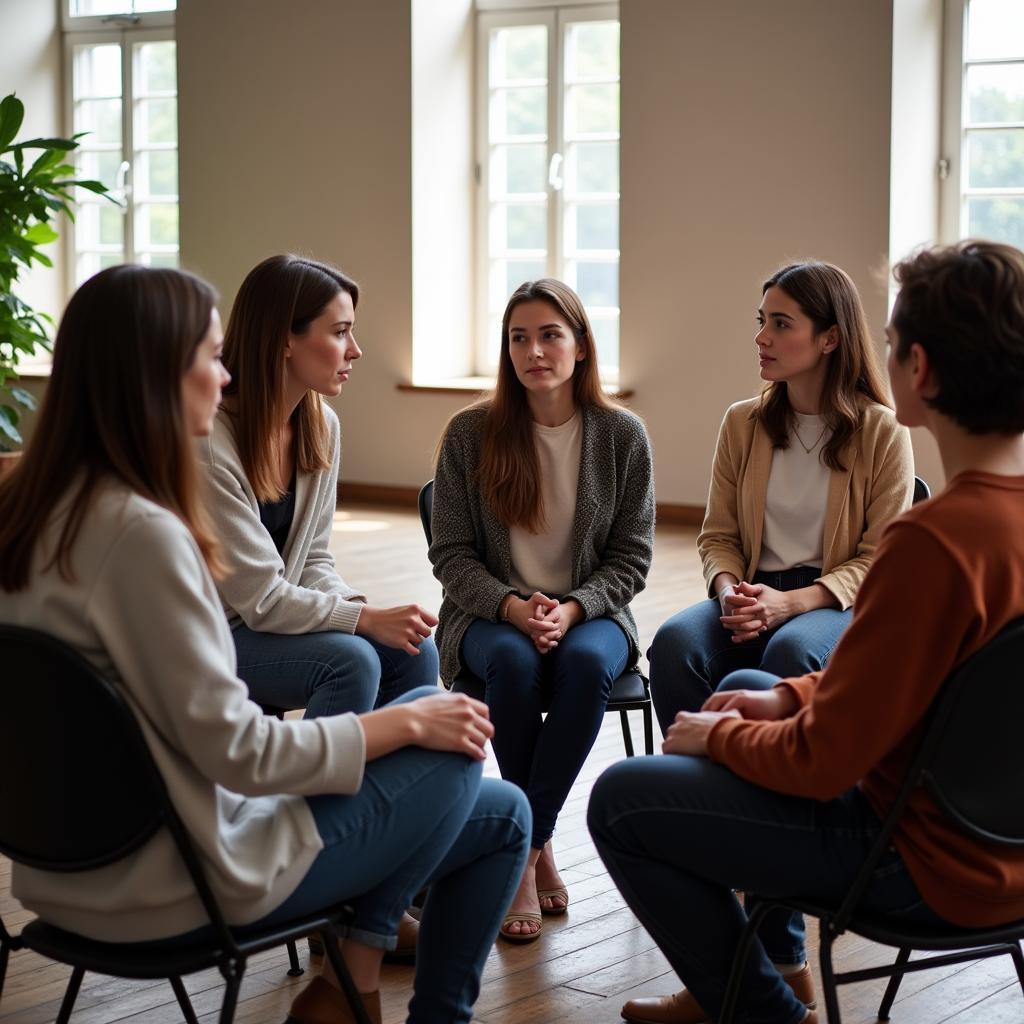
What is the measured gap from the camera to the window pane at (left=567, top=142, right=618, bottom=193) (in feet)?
26.0

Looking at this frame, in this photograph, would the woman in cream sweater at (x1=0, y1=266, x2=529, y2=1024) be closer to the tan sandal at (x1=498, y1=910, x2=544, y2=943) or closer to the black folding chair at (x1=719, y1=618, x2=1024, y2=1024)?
the black folding chair at (x1=719, y1=618, x2=1024, y2=1024)

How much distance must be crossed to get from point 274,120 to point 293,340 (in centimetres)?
609

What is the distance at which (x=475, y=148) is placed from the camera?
8.35 m

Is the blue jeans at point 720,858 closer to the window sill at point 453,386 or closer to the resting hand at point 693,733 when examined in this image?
the resting hand at point 693,733

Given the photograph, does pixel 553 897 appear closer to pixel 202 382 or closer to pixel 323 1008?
pixel 323 1008

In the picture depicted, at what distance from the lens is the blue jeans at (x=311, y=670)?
2562 millimetres

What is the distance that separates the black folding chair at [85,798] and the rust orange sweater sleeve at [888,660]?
615mm

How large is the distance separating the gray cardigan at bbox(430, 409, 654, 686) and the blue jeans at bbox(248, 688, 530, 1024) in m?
0.98

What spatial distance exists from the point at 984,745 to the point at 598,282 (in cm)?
653

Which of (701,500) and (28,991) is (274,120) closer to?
(701,500)

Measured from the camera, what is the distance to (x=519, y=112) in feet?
26.9

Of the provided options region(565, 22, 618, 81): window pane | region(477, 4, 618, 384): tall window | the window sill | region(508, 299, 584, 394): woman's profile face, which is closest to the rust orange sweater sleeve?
region(508, 299, 584, 394): woman's profile face

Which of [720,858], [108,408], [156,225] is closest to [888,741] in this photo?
[720,858]

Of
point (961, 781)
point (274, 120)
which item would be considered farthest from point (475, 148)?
point (961, 781)
